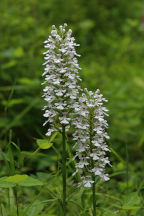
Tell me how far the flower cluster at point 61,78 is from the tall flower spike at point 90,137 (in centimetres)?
6

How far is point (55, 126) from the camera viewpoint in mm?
1621

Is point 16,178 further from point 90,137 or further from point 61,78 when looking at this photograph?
point 61,78

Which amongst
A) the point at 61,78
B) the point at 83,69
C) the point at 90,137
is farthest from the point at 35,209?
the point at 83,69

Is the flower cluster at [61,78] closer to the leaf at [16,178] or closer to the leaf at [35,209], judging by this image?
the leaf at [16,178]

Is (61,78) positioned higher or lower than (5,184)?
higher

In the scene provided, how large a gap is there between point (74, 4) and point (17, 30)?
224 centimetres

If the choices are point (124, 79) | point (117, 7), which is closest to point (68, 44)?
point (124, 79)

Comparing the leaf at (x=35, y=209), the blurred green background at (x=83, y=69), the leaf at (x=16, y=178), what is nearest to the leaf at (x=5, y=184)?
the leaf at (x=16, y=178)

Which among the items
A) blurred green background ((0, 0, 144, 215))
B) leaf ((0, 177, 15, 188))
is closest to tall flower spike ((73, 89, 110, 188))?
blurred green background ((0, 0, 144, 215))

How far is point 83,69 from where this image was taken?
3.69 metres

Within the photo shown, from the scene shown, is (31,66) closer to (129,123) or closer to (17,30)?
(17,30)

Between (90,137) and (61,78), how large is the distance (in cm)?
30

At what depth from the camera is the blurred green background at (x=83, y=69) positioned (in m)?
3.46

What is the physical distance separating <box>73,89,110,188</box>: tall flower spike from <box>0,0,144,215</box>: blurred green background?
176 millimetres
